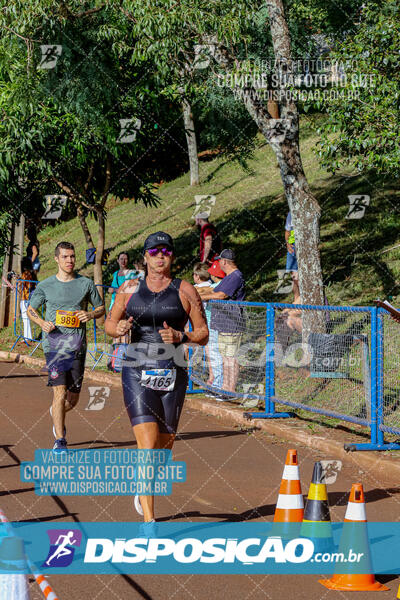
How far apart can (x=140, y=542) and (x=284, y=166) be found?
739 cm

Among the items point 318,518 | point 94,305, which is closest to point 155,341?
point 318,518

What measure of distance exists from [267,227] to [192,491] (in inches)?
690

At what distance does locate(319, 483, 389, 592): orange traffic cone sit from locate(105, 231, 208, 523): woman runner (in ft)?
4.73

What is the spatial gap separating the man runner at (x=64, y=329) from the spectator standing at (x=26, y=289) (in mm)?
10277

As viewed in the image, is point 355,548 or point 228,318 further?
point 228,318

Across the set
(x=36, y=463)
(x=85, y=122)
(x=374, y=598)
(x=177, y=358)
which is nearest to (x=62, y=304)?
(x=36, y=463)

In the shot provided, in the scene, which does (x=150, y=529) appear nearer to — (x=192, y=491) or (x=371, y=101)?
(x=192, y=491)

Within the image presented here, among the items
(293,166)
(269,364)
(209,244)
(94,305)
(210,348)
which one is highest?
(293,166)

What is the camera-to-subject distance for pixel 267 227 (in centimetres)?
2475

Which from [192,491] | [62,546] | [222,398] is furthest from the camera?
[222,398]

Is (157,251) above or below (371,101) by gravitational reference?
below

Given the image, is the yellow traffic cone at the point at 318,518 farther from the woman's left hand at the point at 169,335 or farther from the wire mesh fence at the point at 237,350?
the wire mesh fence at the point at 237,350

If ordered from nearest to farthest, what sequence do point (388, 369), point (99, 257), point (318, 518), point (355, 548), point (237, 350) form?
point (355, 548), point (318, 518), point (388, 369), point (237, 350), point (99, 257)

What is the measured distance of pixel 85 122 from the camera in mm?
19516
